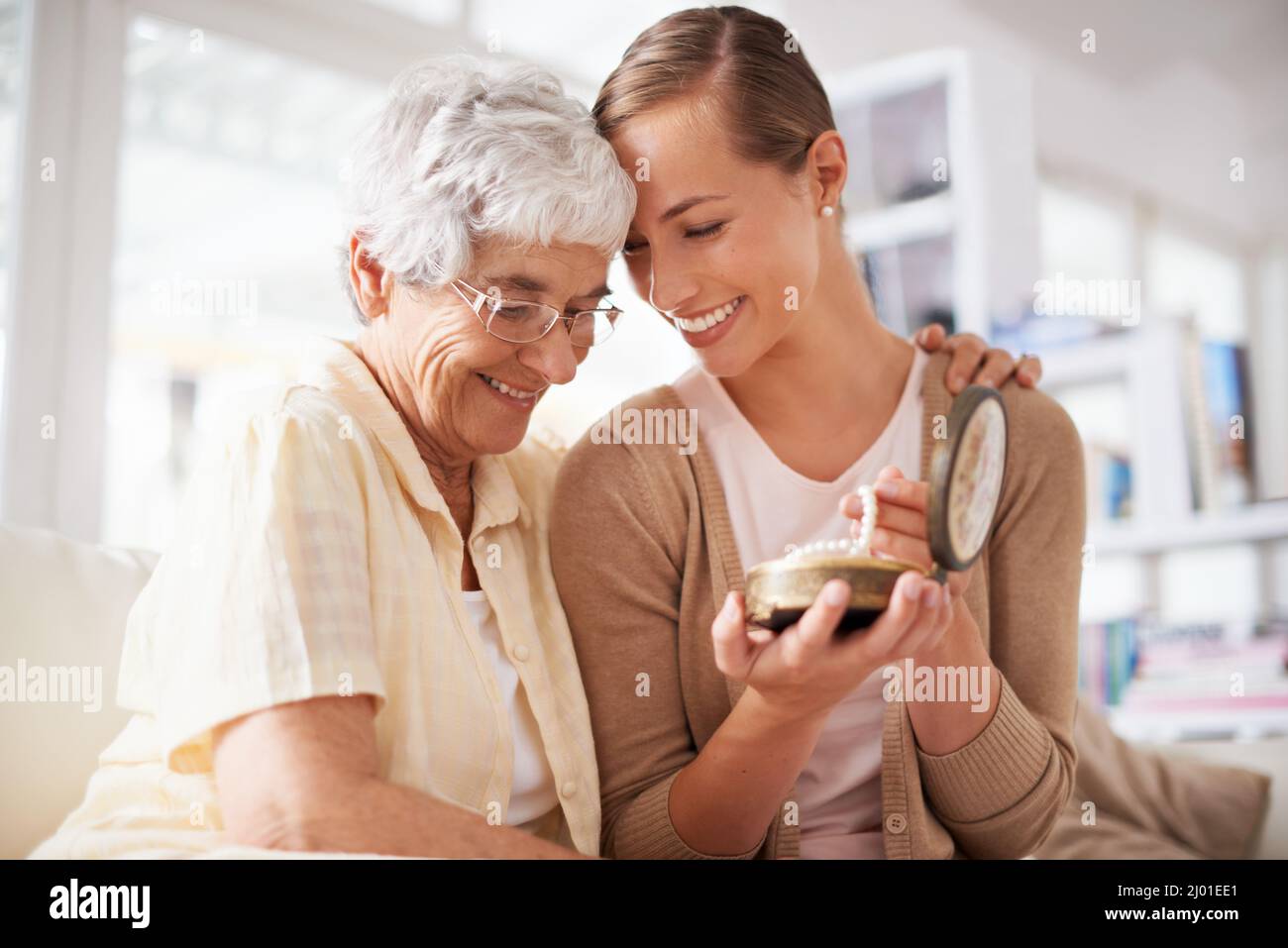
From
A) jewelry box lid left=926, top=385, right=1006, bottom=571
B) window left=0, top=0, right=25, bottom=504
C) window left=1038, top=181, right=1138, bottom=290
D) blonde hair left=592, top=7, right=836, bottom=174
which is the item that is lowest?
jewelry box lid left=926, top=385, right=1006, bottom=571

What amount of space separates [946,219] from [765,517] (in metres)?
2.38

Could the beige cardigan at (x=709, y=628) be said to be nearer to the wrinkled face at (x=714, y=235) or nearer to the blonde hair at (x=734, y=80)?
the wrinkled face at (x=714, y=235)

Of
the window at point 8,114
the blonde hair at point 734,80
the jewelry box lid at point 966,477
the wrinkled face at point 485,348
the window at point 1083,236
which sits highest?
the window at point 1083,236

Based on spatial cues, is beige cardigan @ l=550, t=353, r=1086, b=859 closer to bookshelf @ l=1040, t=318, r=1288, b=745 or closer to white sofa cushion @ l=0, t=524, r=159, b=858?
white sofa cushion @ l=0, t=524, r=159, b=858

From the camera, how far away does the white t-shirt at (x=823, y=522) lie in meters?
1.63

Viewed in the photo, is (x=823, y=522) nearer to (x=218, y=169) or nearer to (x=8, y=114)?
(x=8, y=114)

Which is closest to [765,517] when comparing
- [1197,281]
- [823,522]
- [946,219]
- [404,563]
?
[823,522]

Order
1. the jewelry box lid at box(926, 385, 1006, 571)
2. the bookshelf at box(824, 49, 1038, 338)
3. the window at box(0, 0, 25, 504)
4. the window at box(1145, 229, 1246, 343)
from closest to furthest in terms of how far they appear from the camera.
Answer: the jewelry box lid at box(926, 385, 1006, 571)
the window at box(0, 0, 25, 504)
the bookshelf at box(824, 49, 1038, 338)
the window at box(1145, 229, 1246, 343)

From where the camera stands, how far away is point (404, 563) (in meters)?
1.42

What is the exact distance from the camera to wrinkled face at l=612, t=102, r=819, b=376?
5.23 feet

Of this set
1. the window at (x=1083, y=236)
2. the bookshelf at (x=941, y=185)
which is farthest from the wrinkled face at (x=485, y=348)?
the window at (x=1083, y=236)

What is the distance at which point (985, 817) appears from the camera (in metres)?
1.57

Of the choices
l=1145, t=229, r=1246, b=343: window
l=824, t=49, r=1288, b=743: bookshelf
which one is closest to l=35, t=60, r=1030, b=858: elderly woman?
l=824, t=49, r=1288, b=743: bookshelf
